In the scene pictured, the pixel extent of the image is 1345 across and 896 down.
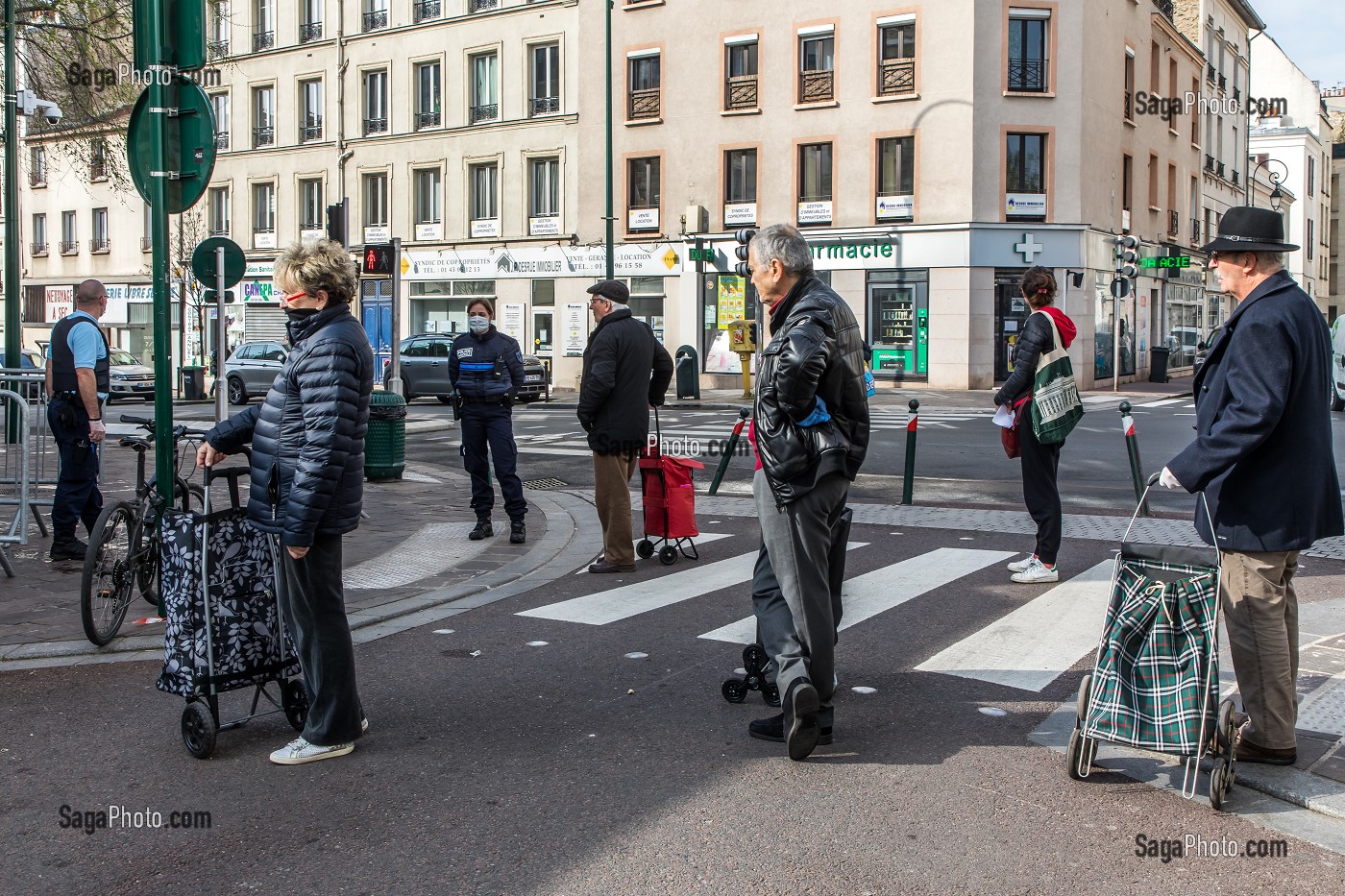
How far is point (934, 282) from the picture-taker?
33.2m

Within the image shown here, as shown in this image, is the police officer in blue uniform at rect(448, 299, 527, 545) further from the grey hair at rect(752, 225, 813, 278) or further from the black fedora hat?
the black fedora hat

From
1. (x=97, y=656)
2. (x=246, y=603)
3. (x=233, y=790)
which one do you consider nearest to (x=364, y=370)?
(x=246, y=603)

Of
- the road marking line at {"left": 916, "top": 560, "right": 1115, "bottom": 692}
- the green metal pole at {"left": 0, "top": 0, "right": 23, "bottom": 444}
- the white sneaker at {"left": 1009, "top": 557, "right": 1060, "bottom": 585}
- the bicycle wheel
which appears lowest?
the road marking line at {"left": 916, "top": 560, "right": 1115, "bottom": 692}

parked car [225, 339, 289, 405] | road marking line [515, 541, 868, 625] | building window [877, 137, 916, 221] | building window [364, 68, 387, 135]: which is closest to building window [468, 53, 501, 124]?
building window [364, 68, 387, 135]

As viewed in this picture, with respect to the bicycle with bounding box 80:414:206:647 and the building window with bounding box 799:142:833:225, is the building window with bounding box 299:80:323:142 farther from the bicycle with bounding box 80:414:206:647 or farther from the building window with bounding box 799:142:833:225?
the bicycle with bounding box 80:414:206:647

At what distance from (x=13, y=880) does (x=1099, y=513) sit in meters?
9.35

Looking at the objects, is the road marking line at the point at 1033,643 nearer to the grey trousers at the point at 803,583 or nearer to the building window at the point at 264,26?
the grey trousers at the point at 803,583

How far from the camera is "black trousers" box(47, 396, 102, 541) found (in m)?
8.36

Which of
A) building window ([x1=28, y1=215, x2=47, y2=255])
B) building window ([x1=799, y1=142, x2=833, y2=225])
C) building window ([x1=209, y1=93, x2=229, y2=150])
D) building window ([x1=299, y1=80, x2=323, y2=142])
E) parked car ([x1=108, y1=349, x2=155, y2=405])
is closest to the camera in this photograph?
parked car ([x1=108, y1=349, x2=155, y2=405])

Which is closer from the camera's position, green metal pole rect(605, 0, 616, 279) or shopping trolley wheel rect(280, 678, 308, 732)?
shopping trolley wheel rect(280, 678, 308, 732)

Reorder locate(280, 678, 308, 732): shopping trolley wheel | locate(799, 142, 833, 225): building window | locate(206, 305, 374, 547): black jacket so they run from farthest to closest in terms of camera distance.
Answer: locate(799, 142, 833, 225): building window
locate(280, 678, 308, 732): shopping trolley wheel
locate(206, 305, 374, 547): black jacket

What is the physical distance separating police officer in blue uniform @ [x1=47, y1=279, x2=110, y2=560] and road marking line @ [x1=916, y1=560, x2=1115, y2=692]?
5.54 m

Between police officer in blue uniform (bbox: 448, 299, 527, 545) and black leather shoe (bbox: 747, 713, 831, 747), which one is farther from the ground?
police officer in blue uniform (bbox: 448, 299, 527, 545)

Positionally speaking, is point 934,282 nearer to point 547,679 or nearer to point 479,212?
point 479,212
